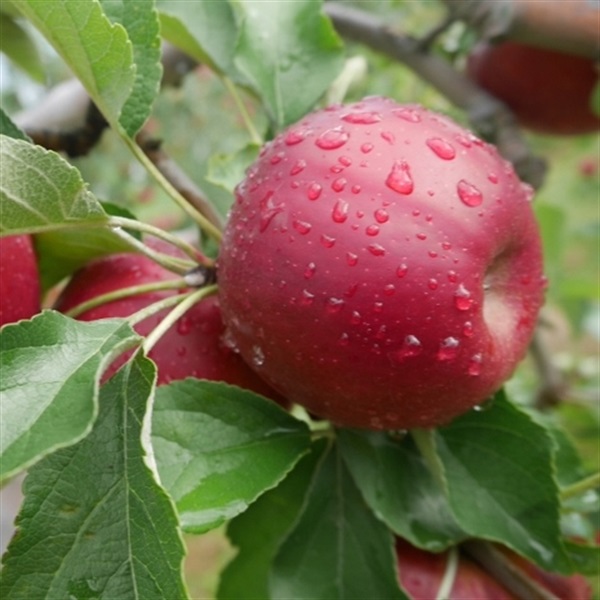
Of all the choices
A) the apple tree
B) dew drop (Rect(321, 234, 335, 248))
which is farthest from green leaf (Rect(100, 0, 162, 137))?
dew drop (Rect(321, 234, 335, 248))

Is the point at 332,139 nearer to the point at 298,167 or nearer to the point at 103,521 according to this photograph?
the point at 298,167

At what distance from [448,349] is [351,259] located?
92 millimetres

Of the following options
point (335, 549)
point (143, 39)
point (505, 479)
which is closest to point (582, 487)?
point (505, 479)

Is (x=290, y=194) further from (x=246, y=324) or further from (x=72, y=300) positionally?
(x=72, y=300)

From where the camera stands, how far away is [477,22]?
3.85 ft

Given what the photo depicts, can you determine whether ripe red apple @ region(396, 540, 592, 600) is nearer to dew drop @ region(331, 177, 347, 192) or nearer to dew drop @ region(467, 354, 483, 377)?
dew drop @ region(467, 354, 483, 377)

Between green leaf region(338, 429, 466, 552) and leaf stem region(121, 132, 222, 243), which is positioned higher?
leaf stem region(121, 132, 222, 243)

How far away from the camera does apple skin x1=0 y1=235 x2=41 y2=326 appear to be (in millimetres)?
652

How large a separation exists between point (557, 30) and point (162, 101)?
2.76 m

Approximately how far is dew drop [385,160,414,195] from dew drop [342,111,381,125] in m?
0.05

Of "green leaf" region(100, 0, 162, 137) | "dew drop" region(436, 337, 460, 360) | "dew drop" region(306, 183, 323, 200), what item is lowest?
"dew drop" region(436, 337, 460, 360)

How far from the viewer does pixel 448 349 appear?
1.94 feet

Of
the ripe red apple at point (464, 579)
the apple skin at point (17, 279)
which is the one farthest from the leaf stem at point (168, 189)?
the ripe red apple at point (464, 579)

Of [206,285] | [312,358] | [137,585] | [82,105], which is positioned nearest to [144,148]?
[82,105]
